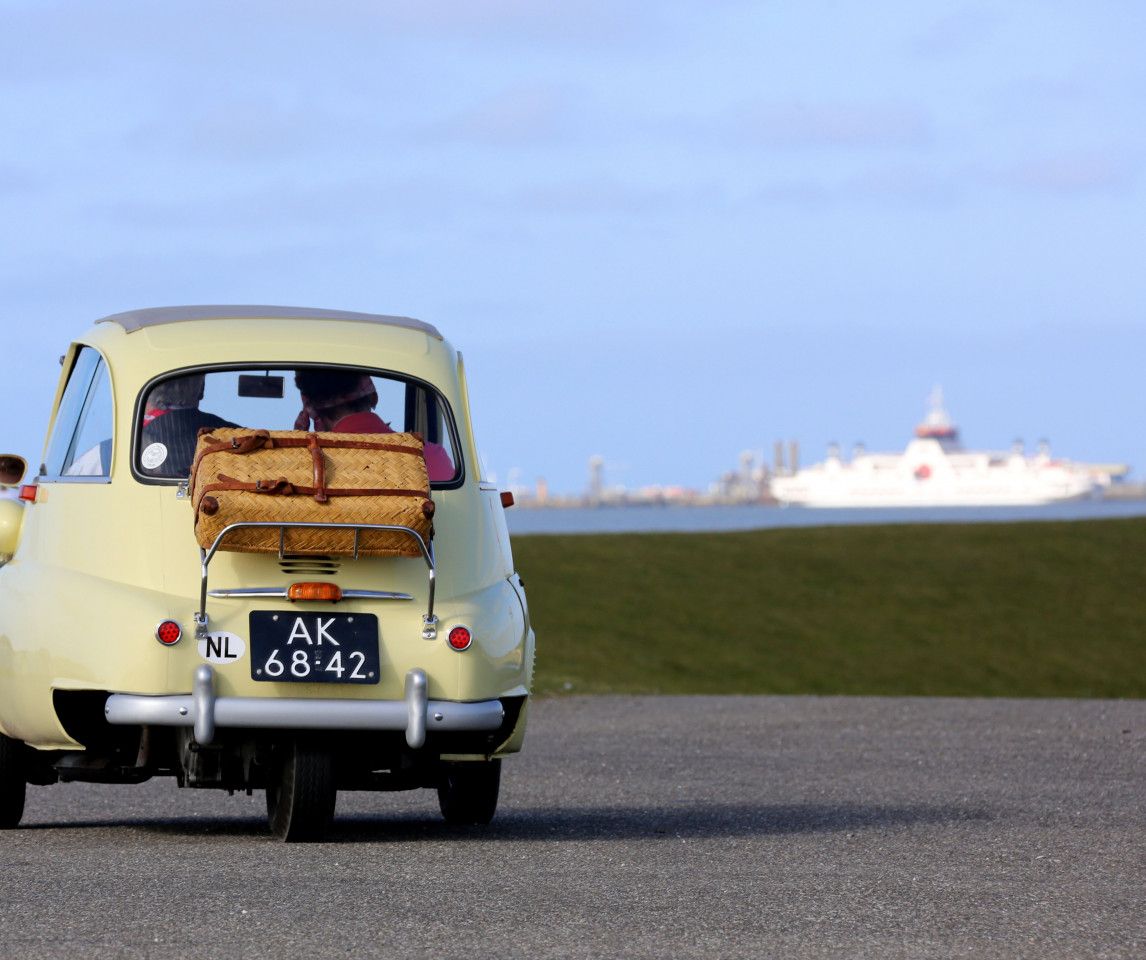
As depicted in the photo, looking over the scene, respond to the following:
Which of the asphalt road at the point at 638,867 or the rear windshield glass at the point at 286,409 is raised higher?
the rear windshield glass at the point at 286,409

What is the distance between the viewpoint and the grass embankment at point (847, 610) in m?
25.9

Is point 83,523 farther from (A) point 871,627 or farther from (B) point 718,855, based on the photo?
(A) point 871,627

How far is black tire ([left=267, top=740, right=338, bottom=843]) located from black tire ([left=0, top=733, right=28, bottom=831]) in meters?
1.24

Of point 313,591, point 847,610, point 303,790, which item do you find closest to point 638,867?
point 303,790

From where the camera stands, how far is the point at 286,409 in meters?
8.62

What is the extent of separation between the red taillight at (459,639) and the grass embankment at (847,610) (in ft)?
45.1

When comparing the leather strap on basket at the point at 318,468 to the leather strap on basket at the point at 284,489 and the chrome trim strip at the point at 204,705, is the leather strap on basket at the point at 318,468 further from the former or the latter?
the chrome trim strip at the point at 204,705

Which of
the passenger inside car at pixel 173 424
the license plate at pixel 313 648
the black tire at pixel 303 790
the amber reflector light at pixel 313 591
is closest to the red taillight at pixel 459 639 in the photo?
A: the license plate at pixel 313 648

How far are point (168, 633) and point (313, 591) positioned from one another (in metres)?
0.58

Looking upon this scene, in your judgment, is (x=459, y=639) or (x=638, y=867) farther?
(x=459, y=639)

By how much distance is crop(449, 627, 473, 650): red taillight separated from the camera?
26.2 feet

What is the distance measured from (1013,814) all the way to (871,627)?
1958cm

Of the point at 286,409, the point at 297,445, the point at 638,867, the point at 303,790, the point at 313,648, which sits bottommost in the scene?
the point at 638,867

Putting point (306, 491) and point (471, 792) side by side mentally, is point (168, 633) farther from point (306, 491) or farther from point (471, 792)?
point (471, 792)
